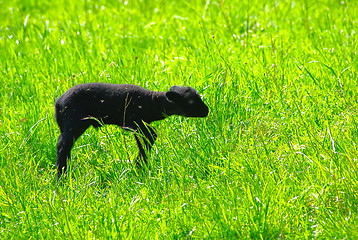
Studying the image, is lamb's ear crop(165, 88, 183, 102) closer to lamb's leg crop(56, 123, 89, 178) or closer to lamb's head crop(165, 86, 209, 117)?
lamb's head crop(165, 86, 209, 117)

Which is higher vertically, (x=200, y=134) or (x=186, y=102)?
(x=186, y=102)

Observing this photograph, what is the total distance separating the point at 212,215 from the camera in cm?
300

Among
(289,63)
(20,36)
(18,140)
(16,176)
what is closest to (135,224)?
(16,176)

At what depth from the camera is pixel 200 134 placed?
3.84 m

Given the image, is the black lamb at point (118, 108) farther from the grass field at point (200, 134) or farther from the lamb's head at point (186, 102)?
the grass field at point (200, 134)

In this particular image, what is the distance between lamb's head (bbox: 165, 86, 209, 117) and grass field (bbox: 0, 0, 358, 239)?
0.27 metres

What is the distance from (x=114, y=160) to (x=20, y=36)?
128 inches

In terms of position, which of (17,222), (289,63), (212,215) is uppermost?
(289,63)

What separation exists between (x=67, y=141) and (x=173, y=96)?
891 mm

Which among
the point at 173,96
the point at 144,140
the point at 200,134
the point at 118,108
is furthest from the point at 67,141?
the point at 200,134

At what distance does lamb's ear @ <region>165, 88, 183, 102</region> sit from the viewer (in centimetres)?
355

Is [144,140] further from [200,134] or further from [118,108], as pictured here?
[200,134]

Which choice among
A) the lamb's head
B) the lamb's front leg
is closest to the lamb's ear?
the lamb's head

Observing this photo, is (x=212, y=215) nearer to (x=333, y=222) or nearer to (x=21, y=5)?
(x=333, y=222)
